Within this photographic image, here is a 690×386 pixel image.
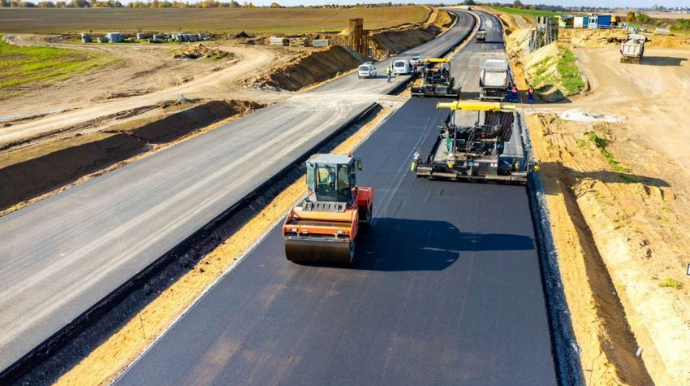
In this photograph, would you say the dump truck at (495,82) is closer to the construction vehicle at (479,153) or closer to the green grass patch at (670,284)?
the construction vehicle at (479,153)

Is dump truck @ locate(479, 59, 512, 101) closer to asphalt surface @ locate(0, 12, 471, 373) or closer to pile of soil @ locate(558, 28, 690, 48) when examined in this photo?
asphalt surface @ locate(0, 12, 471, 373)

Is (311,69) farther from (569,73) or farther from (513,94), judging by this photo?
(569,73)

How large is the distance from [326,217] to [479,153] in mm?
7574

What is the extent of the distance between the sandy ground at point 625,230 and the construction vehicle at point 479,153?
1.68 metres

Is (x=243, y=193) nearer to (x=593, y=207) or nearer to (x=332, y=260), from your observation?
(x=332, y=260)

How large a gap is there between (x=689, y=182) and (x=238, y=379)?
61.2ft

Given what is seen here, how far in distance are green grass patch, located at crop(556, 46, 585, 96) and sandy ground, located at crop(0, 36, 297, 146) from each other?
19.3 m

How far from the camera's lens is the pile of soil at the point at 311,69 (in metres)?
38.4

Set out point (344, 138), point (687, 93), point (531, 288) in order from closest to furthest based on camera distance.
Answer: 1. point (531, 288)
2. point (344, 138)
3. point (687, 93)

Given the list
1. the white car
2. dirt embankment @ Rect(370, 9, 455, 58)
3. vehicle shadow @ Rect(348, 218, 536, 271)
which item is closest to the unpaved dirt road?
vehicle shadow @ Rect(348, 218, 536, 271)

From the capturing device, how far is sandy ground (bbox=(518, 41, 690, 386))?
10.1m

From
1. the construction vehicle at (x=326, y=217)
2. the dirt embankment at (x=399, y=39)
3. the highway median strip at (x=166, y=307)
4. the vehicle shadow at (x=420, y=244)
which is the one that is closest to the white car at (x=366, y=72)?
the dirt embankment at (x=399, y=39)

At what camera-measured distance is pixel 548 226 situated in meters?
14.8

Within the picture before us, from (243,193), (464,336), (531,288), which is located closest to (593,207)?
(531,288)
